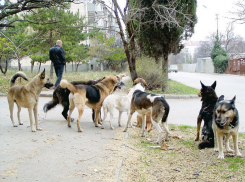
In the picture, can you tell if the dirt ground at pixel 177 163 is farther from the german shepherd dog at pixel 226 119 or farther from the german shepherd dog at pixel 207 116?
the german shepherd dog at pixel 226 119

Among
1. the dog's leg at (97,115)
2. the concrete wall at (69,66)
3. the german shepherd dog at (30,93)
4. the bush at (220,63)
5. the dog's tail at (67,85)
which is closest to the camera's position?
the german shepherd dog at (30,93)

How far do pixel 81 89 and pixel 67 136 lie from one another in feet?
4.40

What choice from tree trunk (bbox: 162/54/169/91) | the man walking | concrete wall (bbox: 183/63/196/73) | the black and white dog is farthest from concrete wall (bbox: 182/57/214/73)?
the black and white dog

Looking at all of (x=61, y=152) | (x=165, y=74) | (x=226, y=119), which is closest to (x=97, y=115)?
(x=61, y=152)

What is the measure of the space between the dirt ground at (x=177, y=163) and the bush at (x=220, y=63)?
42729mm

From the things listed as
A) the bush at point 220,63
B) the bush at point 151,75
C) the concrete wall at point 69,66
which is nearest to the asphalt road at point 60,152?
the bush at point 151,75

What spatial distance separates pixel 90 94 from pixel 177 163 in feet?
10.7

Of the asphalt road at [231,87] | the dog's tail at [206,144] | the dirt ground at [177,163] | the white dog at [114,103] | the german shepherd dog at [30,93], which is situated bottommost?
the dirt ground at [177,163]

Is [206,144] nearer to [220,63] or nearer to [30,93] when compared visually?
[30,93]

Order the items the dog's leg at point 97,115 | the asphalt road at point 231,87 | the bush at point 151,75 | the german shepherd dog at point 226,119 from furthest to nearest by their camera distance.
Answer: the bush at point 151,75
the asphalt road at point 231,87
the dog's leg at point 97,115
the german shepherd dog at point 226,119

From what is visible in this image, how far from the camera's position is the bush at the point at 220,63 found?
45.3 m

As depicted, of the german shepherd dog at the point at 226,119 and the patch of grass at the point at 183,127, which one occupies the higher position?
the german shepherd dog at the point at 226,119

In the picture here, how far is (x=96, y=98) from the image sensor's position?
23.2 feet

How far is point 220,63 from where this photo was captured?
4584 cm
